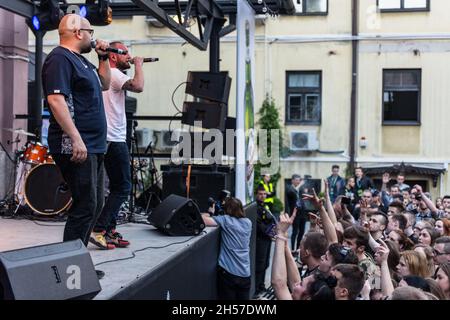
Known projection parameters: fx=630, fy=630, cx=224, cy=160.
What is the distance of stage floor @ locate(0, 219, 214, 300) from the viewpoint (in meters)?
3.68

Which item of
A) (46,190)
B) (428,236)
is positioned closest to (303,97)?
(46,190)

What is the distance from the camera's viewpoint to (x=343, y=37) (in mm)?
17016

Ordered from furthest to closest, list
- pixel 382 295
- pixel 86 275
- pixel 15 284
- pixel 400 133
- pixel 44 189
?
pixel 400 133, pixel 44 189, pixel 382 295, pixel 86 275, pixel 15 284

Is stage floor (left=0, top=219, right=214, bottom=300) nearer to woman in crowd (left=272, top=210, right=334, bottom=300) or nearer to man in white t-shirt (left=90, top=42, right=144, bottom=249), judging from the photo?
man in white t-shirt (left=90, top=42, right=144, bottom=249)

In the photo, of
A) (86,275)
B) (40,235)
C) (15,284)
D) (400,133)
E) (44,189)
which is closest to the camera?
(15,284)

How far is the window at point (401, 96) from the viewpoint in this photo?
16.9m

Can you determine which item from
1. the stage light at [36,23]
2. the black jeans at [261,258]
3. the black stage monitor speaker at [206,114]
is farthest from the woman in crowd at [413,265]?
the stage light at [36,23]

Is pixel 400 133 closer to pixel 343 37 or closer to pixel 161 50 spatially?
pixel 343 37

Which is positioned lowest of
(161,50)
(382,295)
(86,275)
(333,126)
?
(382,295)

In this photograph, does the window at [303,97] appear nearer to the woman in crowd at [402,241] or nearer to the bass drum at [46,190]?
the bass drum at [46,190]

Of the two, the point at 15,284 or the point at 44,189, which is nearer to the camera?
the point at 15,284

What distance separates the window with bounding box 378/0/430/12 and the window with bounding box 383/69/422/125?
1.67 meters
